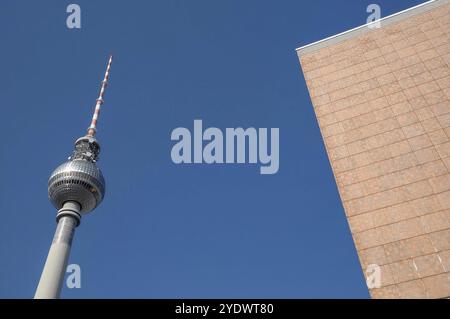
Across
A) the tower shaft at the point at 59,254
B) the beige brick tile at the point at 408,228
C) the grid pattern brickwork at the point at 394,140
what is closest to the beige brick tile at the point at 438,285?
the grid pattern brickwork at the point at 394,140

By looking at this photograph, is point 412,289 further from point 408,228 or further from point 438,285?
point 408,228

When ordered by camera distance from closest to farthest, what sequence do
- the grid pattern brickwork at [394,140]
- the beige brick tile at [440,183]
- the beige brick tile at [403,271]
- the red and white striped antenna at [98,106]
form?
the beige brick tile at [403,271] → the grid pattern brickwork at [394,140] → the beige brick tile at [440,183] → the red and white striped antenna at [98,106]

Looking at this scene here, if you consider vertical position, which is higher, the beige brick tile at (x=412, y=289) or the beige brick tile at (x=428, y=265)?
the beige brick tile at (x=428, y=265)

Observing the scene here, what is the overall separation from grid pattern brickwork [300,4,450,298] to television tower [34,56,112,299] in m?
25.0

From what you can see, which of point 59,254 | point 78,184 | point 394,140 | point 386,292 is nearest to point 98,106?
point 78,184

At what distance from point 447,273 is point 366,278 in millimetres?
4295

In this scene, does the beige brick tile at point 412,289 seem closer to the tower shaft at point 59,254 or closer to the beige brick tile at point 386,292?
the beige brick tile at point 386,292

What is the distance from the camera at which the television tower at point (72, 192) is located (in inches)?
1506

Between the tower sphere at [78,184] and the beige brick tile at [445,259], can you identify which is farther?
the tower sphere at [78,184]

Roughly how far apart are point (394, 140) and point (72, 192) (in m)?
31.4

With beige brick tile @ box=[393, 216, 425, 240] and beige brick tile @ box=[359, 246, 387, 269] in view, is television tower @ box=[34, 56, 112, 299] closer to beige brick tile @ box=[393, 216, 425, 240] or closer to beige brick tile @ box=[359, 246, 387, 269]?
beige brick tile @ box=[359, 246, 387, 269]

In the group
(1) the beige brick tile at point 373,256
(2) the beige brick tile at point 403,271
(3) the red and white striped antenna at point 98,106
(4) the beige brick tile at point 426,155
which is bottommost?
(2) the beige brick tile at point 403,271

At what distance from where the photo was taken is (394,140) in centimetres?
2950
